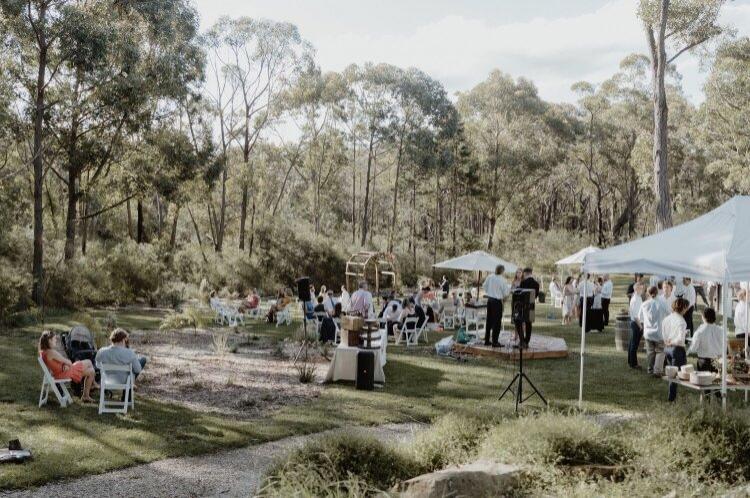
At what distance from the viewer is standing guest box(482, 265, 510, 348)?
1263 centimetres

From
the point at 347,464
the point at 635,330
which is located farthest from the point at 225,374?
the point at 635,330

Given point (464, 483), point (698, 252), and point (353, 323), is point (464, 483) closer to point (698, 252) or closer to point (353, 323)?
point (698, 252)

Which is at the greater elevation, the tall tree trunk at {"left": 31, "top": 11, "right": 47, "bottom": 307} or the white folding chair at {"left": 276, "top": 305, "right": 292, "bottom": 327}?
the tall tree trunk at {"left": 31, "top": 11, "right": 47, "bottom": 307}

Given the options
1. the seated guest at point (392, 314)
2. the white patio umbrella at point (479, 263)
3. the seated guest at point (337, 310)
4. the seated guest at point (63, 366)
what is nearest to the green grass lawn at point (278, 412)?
the seated guest at point (63, 366)

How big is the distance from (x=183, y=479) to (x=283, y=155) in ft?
144

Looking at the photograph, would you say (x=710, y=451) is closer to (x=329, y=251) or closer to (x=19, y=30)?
(x=19, y=30)

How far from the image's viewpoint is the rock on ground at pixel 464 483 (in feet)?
15.3

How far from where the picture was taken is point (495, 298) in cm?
1281

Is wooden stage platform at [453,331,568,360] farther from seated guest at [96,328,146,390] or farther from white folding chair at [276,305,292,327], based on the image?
seated guest at [96,328,146,390]

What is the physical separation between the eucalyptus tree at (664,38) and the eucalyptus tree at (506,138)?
82.7ft

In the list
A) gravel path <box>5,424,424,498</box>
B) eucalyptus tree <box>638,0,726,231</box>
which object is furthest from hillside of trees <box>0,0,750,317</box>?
gravel path <box>5,424,424,498</box>

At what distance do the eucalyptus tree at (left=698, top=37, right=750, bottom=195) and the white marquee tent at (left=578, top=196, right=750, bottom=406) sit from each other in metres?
23.5

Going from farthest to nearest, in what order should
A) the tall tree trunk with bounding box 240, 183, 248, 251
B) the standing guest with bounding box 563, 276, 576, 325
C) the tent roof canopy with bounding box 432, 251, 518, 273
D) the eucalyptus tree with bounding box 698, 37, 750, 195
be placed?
the tall tree trunk with bounding box 240, 183, 248, 251, the eucalyptus tree with bounding box 698, 37, 750, 195, the standing guest with bounding box 563, 276, 576, 325, the tent roof canopy with bounding box 432, 251, 518, 273

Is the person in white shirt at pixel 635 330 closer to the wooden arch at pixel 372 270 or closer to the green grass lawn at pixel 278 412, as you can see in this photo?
the green grass lawn at pixel 278 412
